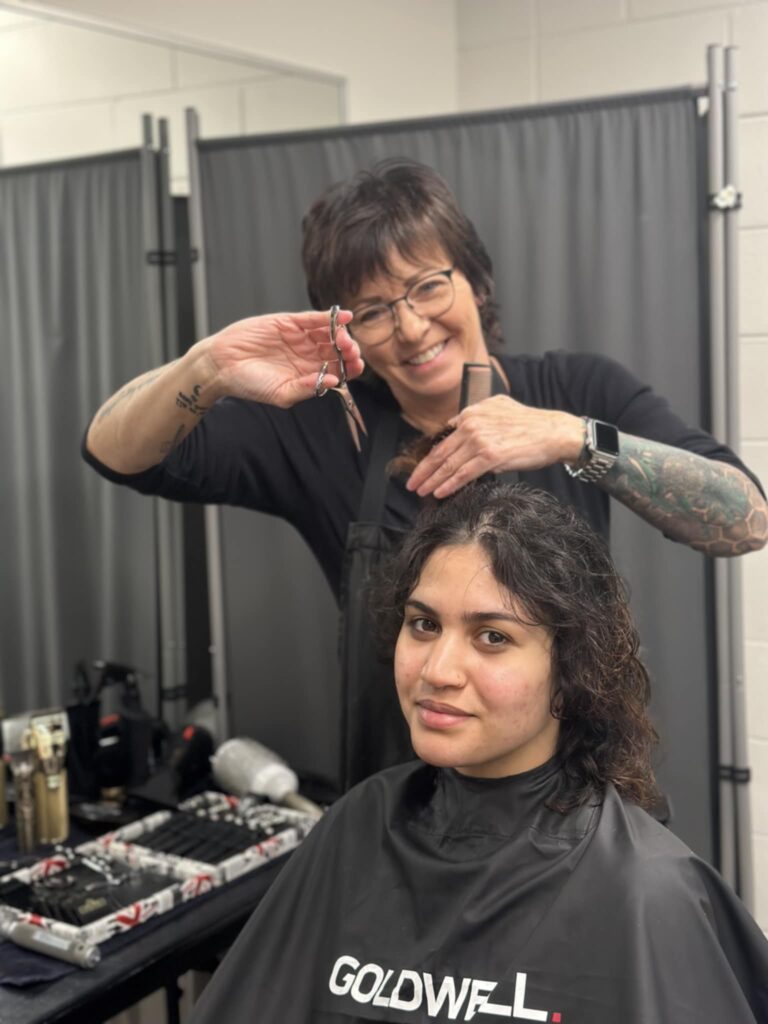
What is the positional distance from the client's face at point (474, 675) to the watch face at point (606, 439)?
304mm

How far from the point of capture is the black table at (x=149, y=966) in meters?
1.55

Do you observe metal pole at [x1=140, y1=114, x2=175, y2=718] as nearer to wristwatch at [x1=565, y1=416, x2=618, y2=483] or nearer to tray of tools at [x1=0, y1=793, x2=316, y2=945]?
tray of tools at [x1=0, y1=793, x2=316, y2=945]

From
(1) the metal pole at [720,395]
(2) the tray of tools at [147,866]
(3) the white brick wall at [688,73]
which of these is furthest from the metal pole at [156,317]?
(1) the metal pole at [720,395]

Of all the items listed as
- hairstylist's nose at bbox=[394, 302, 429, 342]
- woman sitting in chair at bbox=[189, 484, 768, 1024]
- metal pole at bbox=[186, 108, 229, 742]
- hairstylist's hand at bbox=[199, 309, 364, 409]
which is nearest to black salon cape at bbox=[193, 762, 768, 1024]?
woman sitting in chair at bbox=[189, 484, 768, 1024]

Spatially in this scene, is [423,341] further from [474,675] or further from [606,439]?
[474,675]

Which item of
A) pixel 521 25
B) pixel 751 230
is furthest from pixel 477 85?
pixel 751 230

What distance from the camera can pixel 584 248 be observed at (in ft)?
7.30

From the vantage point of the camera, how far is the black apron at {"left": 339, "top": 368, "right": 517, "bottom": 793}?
5.82ft

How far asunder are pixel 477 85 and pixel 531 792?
2.30 metres

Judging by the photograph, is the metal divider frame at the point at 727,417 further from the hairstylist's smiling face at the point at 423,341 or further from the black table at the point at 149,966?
the black table at the point at 149,966

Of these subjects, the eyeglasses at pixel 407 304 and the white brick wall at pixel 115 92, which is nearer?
the eyeglasses at pixel 407 304

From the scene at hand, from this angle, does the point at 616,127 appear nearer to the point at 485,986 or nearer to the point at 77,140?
the point at 77,140

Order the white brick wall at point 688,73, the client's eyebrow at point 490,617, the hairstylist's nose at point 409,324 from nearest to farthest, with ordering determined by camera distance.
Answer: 1. the client's eyebrow at point 490,617
2. the hairstylist's nose at point 409,324
3. the white brick wall at point 688,73

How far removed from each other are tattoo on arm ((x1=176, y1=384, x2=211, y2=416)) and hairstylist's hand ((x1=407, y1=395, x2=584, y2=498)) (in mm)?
353
